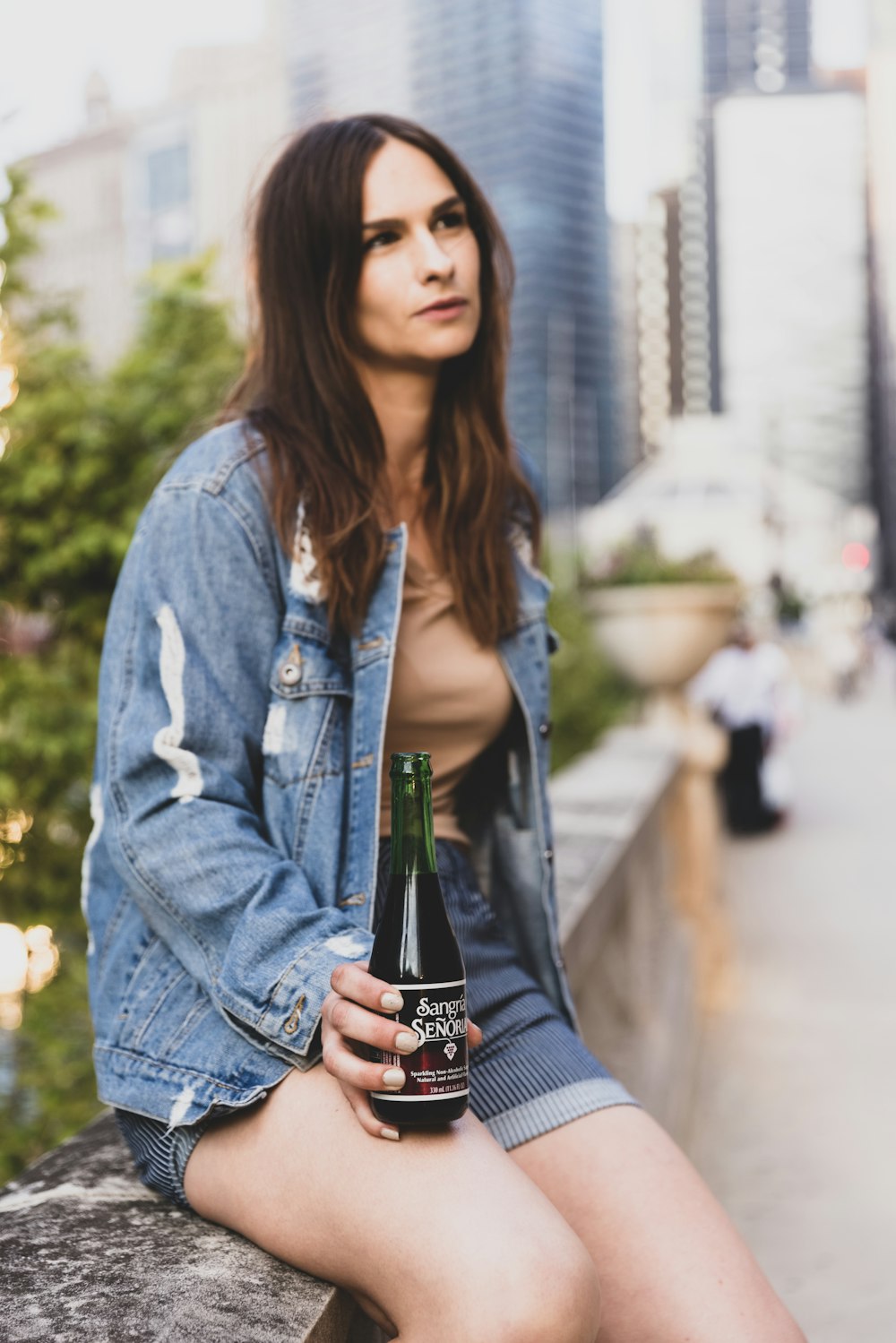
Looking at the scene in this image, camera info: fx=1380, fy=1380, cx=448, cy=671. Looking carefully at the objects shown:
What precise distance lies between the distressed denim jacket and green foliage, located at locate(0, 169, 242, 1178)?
2.22 meters

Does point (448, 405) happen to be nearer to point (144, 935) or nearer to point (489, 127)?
point (144, 935)

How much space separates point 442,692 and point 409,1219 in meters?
0.83

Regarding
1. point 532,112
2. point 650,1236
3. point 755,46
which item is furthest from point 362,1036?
point 755,46

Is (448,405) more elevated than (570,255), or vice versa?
(570,255)

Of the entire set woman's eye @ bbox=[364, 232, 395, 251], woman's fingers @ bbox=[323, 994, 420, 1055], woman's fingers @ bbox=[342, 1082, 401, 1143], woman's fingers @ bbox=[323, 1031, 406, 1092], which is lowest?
woman's fingers @ bbox=[342, 1082, 401, 1143]

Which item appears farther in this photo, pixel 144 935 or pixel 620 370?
pixel 620 370

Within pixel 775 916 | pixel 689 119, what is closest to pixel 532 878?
pixel 775 916

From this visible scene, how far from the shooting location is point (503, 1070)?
1.72 m

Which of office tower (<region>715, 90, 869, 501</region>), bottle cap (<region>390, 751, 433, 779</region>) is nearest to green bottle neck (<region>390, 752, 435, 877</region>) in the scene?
bottle cap (<region>390, 751, 433, 779</region>)

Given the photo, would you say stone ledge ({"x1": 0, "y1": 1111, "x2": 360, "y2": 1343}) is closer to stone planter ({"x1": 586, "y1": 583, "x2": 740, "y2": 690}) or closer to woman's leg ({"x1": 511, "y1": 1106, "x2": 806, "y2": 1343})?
woman's leg ({"x1": 511, "y1": 1106, "x2": 806, "y2": 1343})

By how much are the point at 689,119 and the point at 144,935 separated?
4499 inches

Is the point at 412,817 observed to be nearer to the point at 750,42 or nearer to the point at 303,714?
the point at 303,714

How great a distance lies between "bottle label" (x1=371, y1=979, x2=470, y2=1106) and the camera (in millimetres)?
1259

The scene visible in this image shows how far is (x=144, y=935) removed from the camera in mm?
1652
